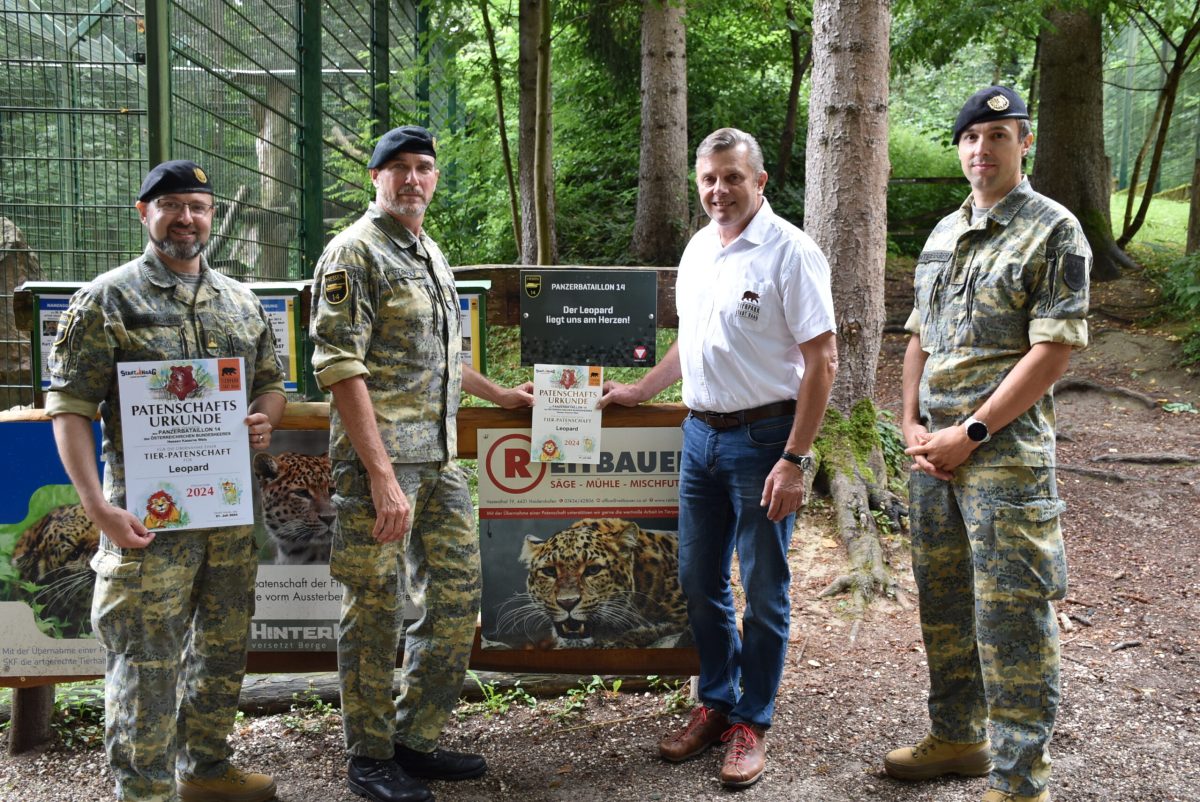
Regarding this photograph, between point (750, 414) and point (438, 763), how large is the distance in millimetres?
1673

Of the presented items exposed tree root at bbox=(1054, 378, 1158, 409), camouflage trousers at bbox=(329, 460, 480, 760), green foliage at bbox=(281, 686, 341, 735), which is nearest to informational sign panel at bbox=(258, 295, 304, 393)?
camouflage trousers at bbox=(329, 460, 480, 760)

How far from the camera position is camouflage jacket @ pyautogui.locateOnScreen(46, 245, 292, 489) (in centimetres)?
292

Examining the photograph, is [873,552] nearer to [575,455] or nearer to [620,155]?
[575,455]

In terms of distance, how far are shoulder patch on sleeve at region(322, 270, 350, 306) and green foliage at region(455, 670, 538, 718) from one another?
1918 millimetres

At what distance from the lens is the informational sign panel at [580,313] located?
384cm

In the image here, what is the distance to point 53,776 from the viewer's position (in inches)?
145

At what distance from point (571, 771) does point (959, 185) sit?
1513 cm

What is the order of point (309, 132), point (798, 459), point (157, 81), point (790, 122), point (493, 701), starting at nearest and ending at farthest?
point (798, 459) → point (493, 701) → point (157, 81) → point (309, 132) → point (790, 122)

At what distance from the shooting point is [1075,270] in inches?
115

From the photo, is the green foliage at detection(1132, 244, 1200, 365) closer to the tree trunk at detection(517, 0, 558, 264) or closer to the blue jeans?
the tree trunk at detection(517, 0, 558, 264)

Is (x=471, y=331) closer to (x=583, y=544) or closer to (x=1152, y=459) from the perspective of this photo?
(x=583, y=544)

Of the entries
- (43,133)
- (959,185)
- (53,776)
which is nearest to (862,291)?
(53,776)

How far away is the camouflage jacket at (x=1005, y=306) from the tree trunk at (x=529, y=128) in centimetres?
569

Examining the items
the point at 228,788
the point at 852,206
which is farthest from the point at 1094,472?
the point at 228,788
